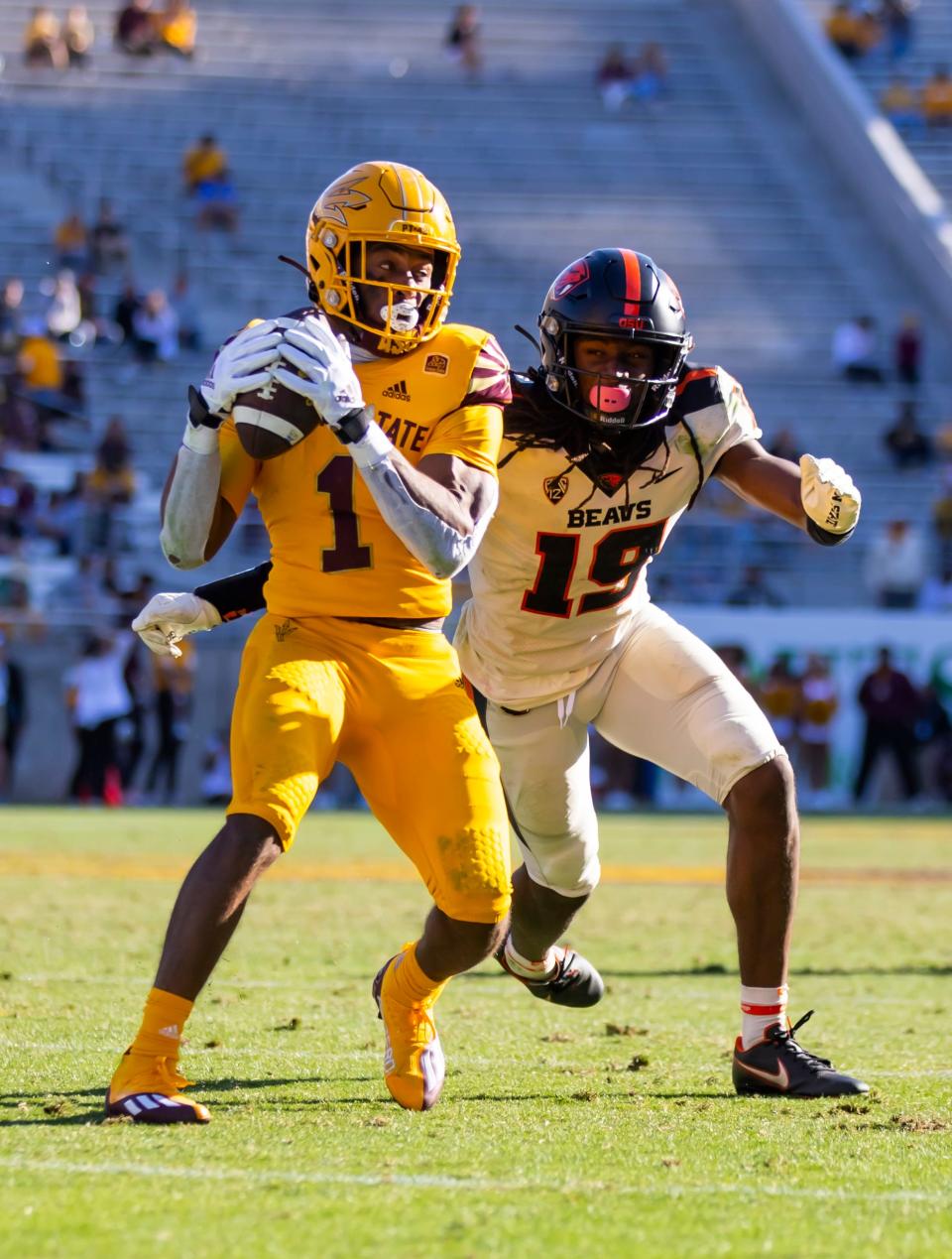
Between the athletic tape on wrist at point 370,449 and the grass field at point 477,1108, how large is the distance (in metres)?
1.33

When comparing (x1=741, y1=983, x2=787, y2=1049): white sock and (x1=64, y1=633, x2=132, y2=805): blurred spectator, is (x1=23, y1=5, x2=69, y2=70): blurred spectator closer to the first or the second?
(x1=64, y1=633, x2=132, y2=805): blurred spectator

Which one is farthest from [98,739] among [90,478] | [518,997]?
[518,997]

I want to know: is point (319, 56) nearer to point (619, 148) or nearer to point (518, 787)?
point (619, 148)

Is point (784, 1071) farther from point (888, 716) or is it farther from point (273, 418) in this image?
point (888, 716)

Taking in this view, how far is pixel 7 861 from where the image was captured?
11492mm

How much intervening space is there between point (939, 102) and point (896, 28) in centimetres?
165

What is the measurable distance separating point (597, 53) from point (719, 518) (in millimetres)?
10895

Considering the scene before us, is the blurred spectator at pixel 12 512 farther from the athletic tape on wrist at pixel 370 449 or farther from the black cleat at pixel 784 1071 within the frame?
the athletic tape on wrist at pixel 370 449

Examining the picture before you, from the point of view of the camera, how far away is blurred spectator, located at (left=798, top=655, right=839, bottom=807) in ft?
62.0

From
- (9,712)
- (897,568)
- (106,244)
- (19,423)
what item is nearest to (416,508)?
(9,712)

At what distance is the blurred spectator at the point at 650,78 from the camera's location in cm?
2803

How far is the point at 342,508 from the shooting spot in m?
4.45

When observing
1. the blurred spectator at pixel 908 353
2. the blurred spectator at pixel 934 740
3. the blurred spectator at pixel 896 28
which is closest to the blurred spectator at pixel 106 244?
the blurred spectator at pixel 908 353

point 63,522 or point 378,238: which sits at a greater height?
point 378,238
